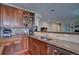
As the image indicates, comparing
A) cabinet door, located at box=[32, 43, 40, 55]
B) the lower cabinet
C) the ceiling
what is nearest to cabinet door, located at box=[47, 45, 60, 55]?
the lower cabinet

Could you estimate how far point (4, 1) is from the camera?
73.5 inches

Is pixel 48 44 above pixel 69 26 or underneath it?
underneath

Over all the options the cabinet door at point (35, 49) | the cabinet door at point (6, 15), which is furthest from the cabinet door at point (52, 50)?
the cabinet door at point (6, 15)

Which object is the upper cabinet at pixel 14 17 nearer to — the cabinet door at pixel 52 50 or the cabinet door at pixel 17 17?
the cabinet door at pixel 17 17

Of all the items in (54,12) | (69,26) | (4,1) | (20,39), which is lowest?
(20,39)

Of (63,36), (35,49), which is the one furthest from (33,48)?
(63,36)

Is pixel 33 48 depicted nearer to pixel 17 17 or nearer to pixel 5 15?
pixel 17 17

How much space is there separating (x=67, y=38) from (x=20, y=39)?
0.80 metres

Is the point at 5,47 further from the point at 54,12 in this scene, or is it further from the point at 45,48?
the point at 54,12

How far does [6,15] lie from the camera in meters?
1.84

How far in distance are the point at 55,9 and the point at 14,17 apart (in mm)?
708

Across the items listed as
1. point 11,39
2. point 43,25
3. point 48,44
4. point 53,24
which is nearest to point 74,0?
point 53,24

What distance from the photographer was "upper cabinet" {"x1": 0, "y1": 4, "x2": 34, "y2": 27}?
1843 mm

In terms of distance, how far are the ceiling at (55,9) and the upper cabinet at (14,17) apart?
0.11 meters
